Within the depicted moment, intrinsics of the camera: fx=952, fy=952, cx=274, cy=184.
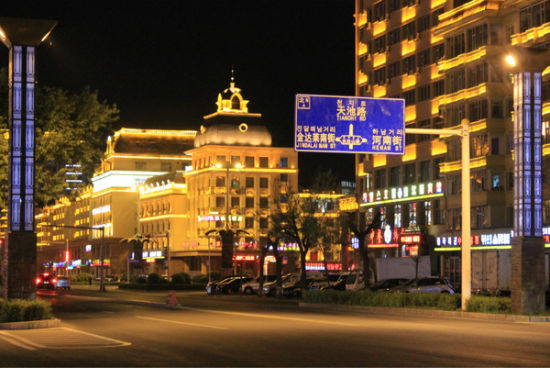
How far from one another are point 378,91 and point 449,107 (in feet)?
50.2

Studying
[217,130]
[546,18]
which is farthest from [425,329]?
[217,130]

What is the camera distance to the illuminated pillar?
105 ft

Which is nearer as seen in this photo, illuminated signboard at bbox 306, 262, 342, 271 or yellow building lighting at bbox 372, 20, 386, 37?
yellow building lighting at bbox 372, 20, 386, 37

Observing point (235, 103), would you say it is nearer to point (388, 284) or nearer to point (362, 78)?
point (362, 78)

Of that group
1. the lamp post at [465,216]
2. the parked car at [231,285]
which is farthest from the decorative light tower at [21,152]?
the parked car at [231,285]

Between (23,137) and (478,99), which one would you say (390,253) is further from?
(23,137)

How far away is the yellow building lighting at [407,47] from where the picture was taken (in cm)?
7769

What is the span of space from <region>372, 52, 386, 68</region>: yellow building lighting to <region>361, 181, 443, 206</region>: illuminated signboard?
1130 cm

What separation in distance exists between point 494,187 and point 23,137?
136 feet

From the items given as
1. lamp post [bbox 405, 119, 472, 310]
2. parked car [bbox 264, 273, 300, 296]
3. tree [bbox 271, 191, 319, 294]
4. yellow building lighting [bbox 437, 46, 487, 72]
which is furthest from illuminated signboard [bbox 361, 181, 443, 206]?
lamp post [bbox 405, 119, 472, 310]

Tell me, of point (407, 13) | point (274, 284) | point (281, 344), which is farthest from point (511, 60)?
point (407, 13)

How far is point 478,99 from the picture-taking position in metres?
64.6

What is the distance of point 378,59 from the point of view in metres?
83.4

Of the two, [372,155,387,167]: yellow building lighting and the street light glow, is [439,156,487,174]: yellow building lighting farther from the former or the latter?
the street light glow
